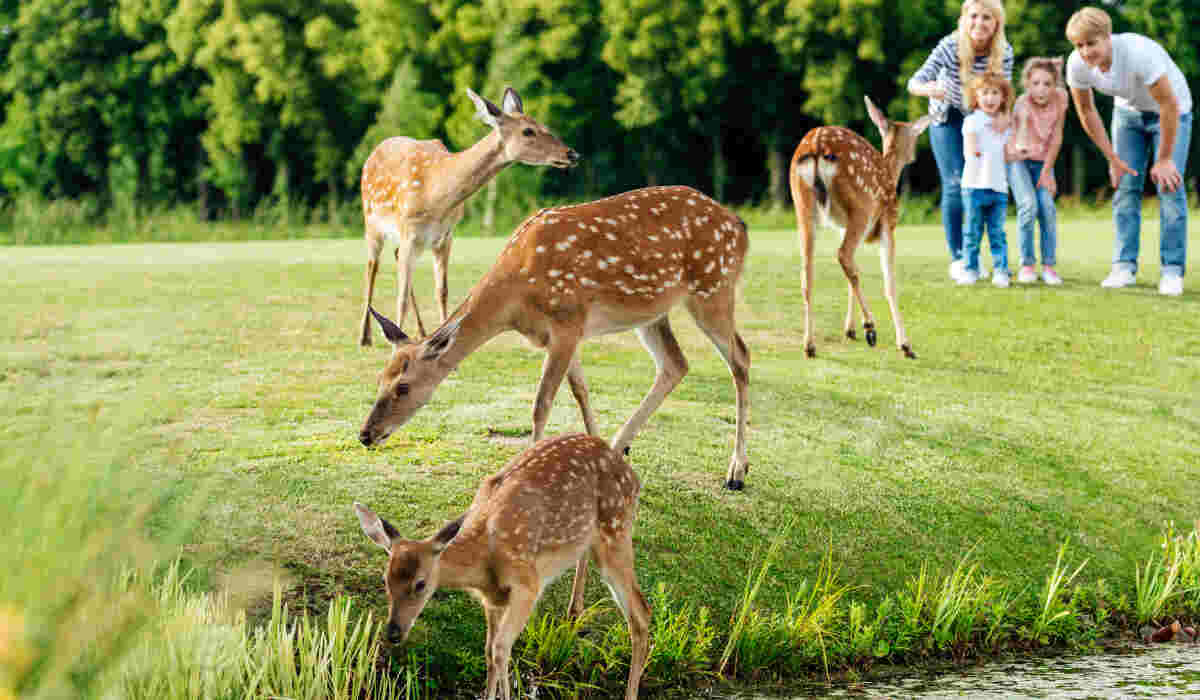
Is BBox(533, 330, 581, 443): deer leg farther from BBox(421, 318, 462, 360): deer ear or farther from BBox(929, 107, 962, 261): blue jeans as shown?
BBox(929, 107, 962, 261): blue jeans

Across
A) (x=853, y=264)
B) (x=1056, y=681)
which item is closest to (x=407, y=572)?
(x=1056, y=681)

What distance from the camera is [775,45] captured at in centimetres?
4166

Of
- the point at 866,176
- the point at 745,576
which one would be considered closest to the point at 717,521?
the point at 745,576

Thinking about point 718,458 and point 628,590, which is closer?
point 628,590

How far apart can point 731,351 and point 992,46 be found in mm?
7512

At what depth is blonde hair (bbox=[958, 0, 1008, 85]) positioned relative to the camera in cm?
1327

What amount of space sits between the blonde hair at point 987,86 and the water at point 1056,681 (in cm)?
778

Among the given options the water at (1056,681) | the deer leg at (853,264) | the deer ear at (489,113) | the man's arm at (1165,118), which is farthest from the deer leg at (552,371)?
the man's arm at (1165,118)

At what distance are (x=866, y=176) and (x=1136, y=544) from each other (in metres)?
3.80

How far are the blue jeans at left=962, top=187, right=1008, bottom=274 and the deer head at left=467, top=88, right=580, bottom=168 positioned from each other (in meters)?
6.70

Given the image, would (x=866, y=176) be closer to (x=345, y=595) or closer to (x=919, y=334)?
(x=919, y=334)

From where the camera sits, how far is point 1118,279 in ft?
48.1

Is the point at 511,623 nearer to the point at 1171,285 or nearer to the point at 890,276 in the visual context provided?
the point at 890,276

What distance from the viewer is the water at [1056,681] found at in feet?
20.7
